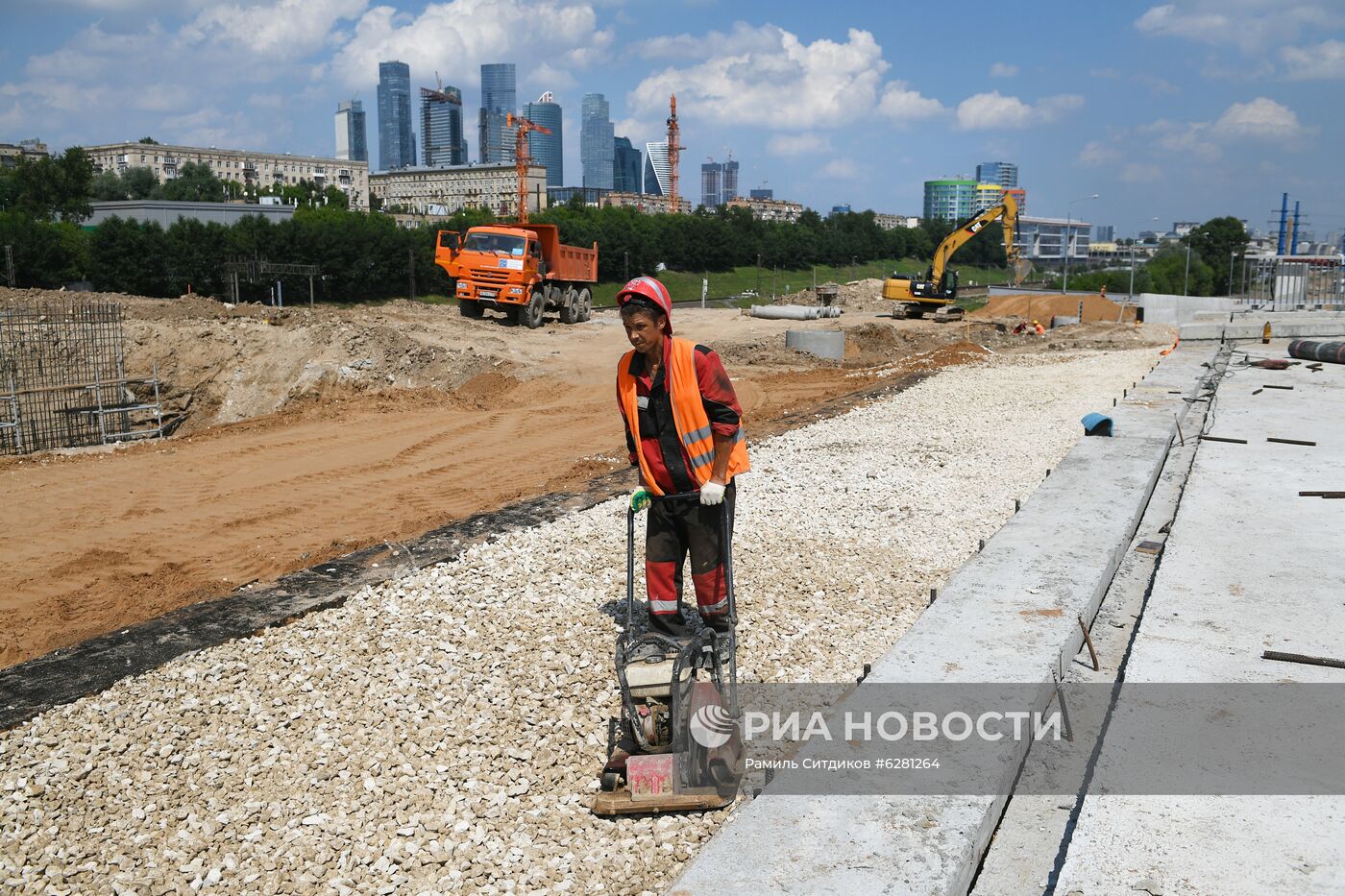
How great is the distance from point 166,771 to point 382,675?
106 cm

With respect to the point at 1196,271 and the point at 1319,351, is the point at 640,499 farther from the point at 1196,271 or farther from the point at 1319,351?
the point at 1196,271

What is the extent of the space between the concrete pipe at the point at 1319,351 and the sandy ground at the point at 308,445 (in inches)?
266

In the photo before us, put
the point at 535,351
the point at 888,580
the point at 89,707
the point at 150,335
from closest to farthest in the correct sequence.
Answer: the point at 89,707, the point at 888,580, the point at 150,335, the point at 535,351

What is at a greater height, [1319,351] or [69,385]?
[1319,351]

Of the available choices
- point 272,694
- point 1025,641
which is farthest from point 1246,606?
point 272,694

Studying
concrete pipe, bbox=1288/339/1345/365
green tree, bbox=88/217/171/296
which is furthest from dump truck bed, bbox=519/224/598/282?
green tree, bbox=88/217/171/296

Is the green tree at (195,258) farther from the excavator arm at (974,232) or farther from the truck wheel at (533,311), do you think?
the excavator arm at (974,232)

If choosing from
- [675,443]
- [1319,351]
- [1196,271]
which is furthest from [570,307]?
[1196,271]

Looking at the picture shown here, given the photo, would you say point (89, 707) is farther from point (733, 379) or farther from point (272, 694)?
point (733, 379)

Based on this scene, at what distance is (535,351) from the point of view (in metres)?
21.2

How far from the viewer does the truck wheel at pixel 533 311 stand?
25516 mm

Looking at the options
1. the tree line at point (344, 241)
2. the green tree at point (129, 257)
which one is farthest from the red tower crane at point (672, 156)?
the green tree at point (129, 257)

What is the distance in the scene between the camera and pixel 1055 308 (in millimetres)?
37125

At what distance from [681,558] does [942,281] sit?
28.7 metres
